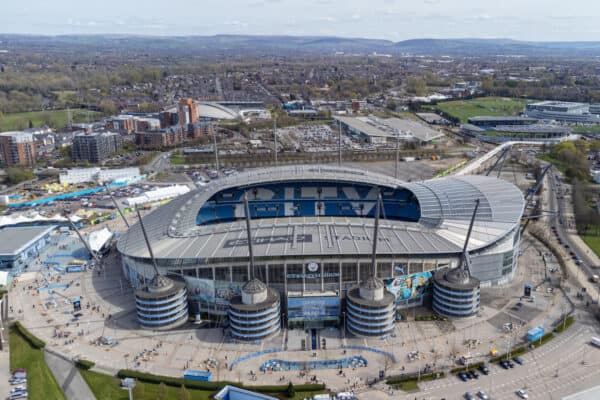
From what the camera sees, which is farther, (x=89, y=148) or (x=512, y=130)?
(x=512, y=130)

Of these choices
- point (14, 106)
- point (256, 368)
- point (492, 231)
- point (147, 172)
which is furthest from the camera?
point (14, 106)

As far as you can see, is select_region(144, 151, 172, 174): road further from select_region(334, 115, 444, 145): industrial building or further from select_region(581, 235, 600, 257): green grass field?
select_region(581, 235, 600, 257): green grass field

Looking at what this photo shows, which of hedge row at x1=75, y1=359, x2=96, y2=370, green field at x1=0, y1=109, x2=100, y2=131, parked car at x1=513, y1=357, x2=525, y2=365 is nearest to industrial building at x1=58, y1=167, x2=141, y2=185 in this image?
green field at x1=0, y1=109, x2=100, y2=131

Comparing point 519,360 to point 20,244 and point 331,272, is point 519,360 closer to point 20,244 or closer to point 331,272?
point 331,272

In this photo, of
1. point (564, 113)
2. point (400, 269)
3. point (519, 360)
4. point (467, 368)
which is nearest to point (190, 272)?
point (400, 269)

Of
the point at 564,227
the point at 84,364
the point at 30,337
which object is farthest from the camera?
the point at 564,227

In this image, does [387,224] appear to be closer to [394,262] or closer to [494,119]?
[394,262]

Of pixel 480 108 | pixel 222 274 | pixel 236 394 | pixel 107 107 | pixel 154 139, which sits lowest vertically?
pixel 236 394

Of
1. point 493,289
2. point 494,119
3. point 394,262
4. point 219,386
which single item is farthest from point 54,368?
point 494,119
